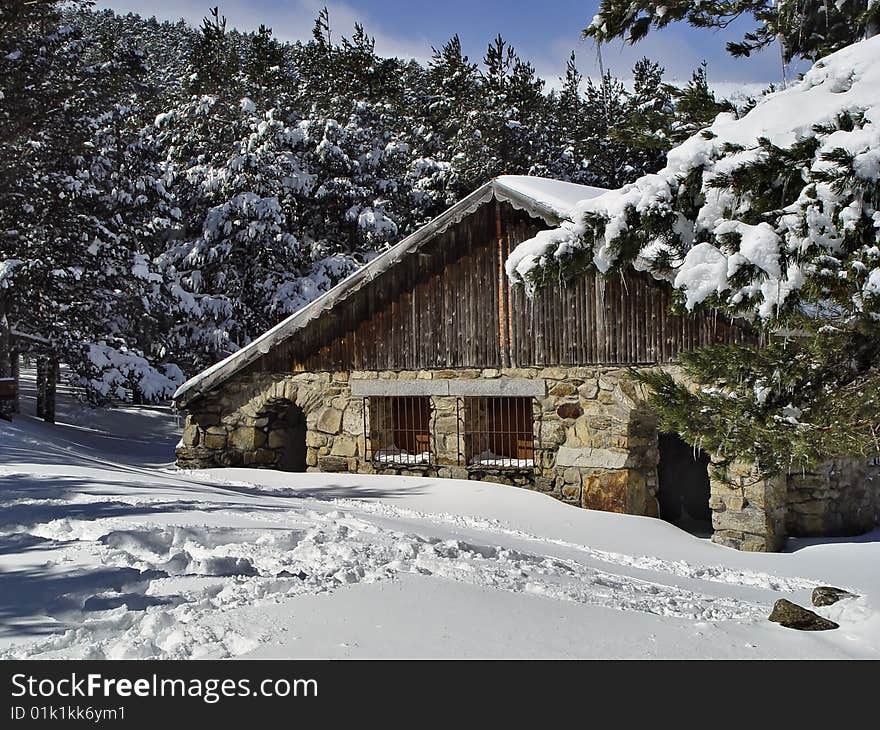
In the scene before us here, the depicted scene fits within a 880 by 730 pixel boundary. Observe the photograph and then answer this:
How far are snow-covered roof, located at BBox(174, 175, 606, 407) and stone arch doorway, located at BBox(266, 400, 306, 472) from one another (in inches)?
41.4

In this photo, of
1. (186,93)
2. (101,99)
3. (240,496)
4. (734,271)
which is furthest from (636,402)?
(186,93)

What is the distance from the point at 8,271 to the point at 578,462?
47.5ft

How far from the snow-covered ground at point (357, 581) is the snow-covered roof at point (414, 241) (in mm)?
3703

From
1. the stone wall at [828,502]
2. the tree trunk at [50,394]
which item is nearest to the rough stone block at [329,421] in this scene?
the stone wall at [828,502]

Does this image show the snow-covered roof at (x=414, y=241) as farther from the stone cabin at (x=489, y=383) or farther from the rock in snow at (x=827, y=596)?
the rock in snow at (x=827, y=596)

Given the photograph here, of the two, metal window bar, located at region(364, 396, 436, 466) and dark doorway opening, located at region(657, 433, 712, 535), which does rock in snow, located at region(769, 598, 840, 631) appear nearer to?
metal window bar, located at region(364, 396, 436, 466)

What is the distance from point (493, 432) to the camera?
13.0 metres

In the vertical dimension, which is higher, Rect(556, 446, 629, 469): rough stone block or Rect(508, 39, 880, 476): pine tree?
Rect(508, 39, 880, 476): pine tree

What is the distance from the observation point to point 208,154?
2683 centimetres

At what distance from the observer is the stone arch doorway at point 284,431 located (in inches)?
556

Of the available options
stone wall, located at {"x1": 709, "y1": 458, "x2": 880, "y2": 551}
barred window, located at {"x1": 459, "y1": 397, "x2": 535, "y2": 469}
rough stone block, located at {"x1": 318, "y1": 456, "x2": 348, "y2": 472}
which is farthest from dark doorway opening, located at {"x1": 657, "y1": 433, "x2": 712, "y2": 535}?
Answer: rough stone block, located at {"x1": 318, "y1": 456, "x2": 348, "y2": 472}

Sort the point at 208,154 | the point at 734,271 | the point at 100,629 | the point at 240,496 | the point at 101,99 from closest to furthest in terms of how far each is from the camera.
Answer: the point at 100,629, the point at 734,271, the point at 240,496, the point at 101,99, the point at 208,154

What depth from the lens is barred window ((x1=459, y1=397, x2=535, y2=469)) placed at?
41.4ft
